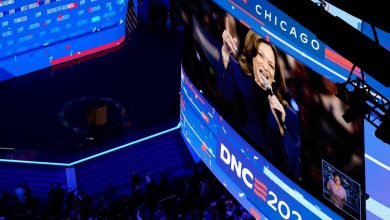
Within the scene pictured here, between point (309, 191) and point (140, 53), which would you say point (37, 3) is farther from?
point (309, 191)

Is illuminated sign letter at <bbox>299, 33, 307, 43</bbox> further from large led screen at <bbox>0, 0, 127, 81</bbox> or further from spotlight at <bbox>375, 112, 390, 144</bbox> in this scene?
large led screen at <bbox>0, 0, 127, 81</bbox>

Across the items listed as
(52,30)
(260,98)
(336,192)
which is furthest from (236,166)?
(52,30)

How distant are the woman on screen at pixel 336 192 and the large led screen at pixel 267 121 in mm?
11

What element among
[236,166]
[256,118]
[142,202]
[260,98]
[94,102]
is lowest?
[142,202]

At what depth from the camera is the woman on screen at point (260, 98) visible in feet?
31.9

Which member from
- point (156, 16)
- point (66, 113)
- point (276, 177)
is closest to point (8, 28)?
point (66, 113)

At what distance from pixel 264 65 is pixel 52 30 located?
35.3ft

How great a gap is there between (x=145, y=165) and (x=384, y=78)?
1095 centimetres

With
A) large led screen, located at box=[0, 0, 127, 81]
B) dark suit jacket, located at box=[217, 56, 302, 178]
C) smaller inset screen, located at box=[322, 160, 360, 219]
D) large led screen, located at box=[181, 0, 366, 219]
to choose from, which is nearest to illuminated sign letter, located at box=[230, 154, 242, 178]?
large led screen, located at box=[181, 0, 366, 219]

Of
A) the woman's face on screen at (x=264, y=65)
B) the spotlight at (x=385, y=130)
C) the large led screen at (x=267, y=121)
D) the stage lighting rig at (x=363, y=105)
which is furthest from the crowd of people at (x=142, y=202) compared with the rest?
the spotlight at (x=385, y=130)

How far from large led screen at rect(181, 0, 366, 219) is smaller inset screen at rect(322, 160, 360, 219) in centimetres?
1

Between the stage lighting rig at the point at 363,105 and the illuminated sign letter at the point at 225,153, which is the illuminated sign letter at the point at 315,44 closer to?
the stage lighting rig at the point at 363,105

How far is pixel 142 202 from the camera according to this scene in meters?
16.1

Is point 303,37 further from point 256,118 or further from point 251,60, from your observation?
point 256,118
